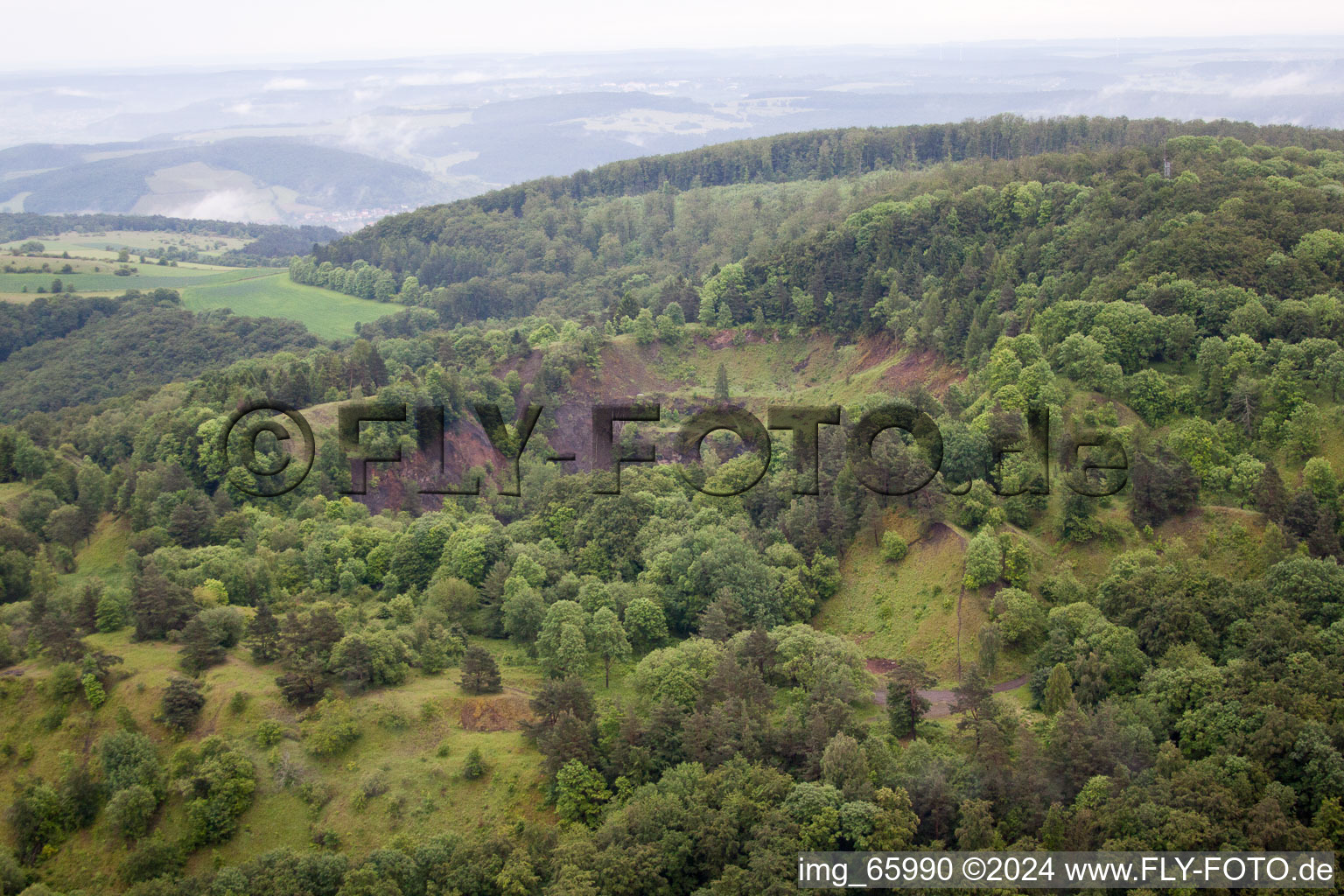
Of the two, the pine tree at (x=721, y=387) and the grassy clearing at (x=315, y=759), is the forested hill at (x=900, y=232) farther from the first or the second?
the grassy clearing at (x=315, y=759)

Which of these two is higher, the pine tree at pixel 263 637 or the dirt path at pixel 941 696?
the pine tree at pixel 263 637

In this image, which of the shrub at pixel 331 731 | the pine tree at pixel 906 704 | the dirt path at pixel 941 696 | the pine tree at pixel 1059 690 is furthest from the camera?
the dirt path at pixel 941 696

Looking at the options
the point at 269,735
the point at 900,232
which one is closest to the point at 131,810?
the point at 269,735

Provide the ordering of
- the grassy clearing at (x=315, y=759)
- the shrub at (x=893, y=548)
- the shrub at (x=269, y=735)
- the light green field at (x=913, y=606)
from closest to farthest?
the grassy clearing at (x=315, y=759) → the shrub at (x=269, y=735) → the light green field at (x=913, y=606) → the shrub at (x=893, y=548)

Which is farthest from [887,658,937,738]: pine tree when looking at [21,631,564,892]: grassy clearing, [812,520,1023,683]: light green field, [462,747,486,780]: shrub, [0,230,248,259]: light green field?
[0,230,248,259]: light green field

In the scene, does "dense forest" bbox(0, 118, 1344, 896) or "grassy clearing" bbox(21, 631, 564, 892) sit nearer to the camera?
"dense forest" bbox(0, 118, 1344, 896)

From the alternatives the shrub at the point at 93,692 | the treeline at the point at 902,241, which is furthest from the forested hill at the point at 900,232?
the shrub at the point at 93,692

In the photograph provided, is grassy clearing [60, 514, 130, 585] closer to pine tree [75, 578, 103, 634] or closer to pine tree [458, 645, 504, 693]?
pine tree [75, 578, 103, 634]
